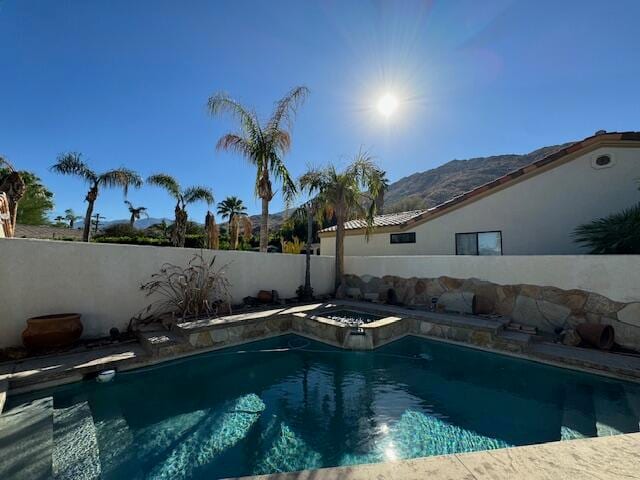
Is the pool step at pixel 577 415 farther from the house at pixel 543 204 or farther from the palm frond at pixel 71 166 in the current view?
the palm frond at pixel 71 166

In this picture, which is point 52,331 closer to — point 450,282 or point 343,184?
point 343,184

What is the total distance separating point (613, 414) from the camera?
414 centimetres

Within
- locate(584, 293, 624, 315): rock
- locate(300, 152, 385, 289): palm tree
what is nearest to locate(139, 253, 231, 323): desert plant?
→ locate(300, 152, 385, 289): palm tree

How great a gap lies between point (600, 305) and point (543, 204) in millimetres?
4966

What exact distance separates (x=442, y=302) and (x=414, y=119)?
8.81 meters

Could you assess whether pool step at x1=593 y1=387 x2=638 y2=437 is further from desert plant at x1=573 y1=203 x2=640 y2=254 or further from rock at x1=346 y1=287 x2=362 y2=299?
rock at x1=346 y1=287 x2=362 y2=299

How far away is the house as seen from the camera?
9.34 m

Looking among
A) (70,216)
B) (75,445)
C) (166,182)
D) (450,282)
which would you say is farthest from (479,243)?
(70,216)

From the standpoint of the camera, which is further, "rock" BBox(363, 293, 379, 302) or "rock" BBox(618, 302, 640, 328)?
"rock" BBox(363, 293, 379, 302)

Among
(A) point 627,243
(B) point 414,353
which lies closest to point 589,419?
(B) point 414,353

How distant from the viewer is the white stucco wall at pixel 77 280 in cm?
596

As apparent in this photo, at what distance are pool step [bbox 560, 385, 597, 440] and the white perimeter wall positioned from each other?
3244 mm

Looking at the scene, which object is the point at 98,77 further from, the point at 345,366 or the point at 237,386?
the point at 345,366

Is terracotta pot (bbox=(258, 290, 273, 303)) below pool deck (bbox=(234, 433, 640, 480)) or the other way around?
the other way around
